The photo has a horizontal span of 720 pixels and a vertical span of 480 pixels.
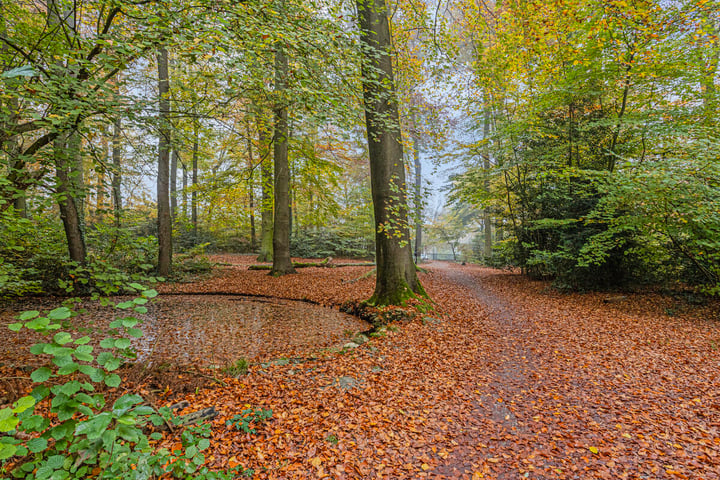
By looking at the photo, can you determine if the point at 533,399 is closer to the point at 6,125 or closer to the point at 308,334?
the point at 308,334

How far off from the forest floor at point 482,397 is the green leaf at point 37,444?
122cm

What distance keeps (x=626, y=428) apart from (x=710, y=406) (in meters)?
1.09

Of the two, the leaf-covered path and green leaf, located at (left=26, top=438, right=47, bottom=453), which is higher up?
green leaf, located at (left=26, top=438, right=47, bottom=453)

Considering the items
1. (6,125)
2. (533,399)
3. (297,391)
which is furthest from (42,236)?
(533,399)

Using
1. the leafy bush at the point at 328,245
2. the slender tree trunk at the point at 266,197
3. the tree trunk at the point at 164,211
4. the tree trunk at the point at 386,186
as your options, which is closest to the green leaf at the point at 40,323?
the tree trunk at the point at 386,186

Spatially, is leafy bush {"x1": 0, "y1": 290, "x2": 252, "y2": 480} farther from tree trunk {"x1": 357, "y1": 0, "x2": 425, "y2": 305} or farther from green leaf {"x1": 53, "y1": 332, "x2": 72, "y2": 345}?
tree trunk {"x1": 357, "y1": 0, "x2": 425, "y2": 305}

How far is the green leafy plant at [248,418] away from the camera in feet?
9.16

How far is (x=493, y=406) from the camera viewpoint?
3236mm

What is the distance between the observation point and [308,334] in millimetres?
5629

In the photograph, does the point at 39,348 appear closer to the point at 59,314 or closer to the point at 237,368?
the point at 59,314

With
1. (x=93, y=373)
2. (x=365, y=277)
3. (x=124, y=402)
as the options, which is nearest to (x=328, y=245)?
(x=365, y=277)

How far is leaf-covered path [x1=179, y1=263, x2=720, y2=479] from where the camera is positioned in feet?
7.98

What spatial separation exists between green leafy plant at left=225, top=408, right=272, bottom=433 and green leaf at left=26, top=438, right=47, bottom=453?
1.49 metres

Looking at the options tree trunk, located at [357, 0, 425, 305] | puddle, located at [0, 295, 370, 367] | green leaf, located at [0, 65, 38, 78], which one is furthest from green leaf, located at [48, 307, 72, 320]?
tree trunk, located at [357, 0, 425, 305]
